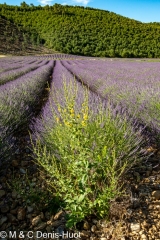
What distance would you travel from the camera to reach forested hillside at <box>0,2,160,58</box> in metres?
45.7

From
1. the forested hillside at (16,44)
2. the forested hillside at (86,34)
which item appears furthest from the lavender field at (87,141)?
the forested hillside at (86,34)

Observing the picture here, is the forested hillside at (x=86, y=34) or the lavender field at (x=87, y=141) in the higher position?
the forested hillside at (x=86, y=34)

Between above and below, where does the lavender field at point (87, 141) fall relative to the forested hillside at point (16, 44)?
below

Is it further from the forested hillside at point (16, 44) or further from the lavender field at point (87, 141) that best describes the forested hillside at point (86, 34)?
the lavender field at point (87, 141)

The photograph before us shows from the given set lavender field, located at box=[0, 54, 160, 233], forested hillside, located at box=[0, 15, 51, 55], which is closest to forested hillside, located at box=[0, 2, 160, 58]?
forested hillside, located at box=[0, 15, 51, 55]

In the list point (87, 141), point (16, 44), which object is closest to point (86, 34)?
point (16, 44)

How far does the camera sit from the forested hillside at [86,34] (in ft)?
150

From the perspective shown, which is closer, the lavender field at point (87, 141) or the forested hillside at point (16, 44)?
the lavender field at point (87, 141)

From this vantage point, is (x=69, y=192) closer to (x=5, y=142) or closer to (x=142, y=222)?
(x=142, y=222)

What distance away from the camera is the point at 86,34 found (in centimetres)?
5203

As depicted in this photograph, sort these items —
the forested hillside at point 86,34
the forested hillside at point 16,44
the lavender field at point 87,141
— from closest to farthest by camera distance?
the lavender field at point 87,141
the forested hillside at point 16,44
the forested hillside at point 86,34

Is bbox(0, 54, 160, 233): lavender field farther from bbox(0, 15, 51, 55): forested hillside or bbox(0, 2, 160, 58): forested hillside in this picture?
bbox(0, 2, 160, 58): forested hillside

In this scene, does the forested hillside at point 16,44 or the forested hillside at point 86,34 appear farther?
the forested hillside at point 86,34

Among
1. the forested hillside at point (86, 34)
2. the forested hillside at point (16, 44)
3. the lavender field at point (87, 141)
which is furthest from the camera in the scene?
the forested hillside at point (86, 34)
